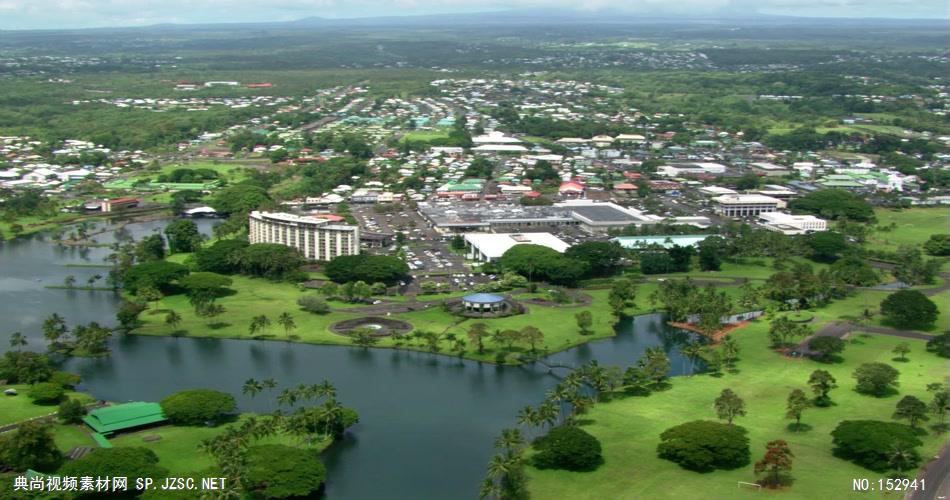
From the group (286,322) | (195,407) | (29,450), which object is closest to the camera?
(29,450)

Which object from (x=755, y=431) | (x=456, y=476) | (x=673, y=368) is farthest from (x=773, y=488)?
(x=673, y=368)

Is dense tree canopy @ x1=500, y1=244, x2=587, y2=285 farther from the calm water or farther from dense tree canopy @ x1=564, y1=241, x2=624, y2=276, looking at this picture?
the calm water

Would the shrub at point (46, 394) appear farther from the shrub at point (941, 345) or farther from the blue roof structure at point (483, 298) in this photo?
the shrub at point (941, 345)

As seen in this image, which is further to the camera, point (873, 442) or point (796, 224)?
point (796, 224)

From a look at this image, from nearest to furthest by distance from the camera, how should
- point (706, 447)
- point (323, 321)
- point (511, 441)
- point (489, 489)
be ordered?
point (489, 489) → point (706, 447) → point (511, 441) → point (323, 321)

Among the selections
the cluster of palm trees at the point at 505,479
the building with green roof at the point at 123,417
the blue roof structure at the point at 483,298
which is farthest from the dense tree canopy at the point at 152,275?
the cluster of palm trees at the point at 505,479

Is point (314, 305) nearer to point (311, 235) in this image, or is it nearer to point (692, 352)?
point (311, 235)

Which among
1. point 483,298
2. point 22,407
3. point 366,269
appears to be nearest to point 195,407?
point 22,407
